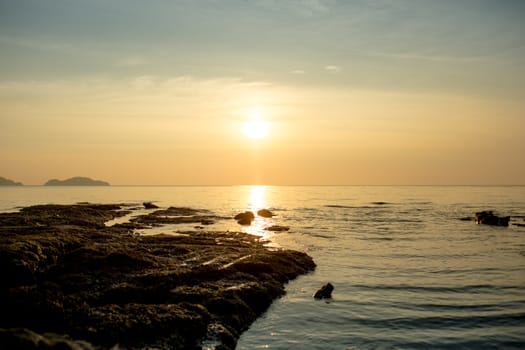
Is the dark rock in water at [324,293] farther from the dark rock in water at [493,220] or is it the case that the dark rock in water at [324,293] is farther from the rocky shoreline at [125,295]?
the dark rock in water at [493,220]

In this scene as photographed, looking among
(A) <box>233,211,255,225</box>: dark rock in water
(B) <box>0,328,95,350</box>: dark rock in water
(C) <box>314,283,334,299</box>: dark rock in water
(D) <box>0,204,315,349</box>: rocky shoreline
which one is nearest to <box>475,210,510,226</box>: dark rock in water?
(A) <box>233,211,255,225</box>: dark rock in water

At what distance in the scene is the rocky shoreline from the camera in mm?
15844

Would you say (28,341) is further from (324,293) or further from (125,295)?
(324,293)

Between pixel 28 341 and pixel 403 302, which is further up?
pixel 28 341

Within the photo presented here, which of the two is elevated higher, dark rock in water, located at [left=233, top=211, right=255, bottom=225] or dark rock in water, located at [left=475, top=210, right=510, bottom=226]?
dark rock in water, located at [left=475, top=210, right=510, bottom=226]

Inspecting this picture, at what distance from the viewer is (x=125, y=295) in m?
20.7

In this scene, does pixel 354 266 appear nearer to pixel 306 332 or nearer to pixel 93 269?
pixel 306 332

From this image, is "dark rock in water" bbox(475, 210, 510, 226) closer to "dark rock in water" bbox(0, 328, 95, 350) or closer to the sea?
the sea

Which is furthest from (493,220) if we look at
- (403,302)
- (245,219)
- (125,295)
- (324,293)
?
(125,295)

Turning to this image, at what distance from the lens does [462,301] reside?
2577 cm

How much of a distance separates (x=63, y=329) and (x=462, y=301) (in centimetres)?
2348

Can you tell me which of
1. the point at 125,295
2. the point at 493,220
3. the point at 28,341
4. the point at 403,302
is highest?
the point at 493,220

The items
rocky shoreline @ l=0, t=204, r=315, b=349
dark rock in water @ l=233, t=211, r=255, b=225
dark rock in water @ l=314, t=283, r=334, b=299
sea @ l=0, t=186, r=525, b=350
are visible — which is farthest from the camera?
dark rock in water @ l=233, t=211, r=255, b=225

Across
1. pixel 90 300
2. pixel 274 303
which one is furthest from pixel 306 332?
pixel 90 300
